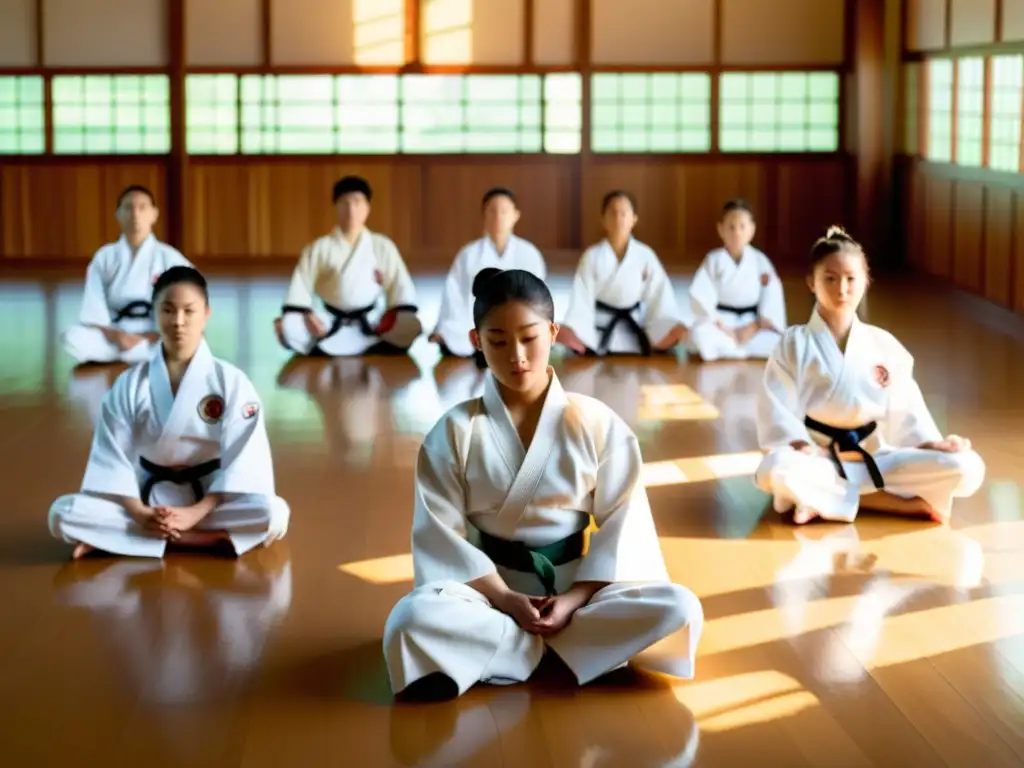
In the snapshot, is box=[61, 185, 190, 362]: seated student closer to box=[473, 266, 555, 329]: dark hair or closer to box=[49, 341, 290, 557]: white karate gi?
box=[49, 341, 290, 557]: white karate gi

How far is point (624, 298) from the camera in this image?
28.6ft

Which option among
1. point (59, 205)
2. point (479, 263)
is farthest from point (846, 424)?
point (59, 205)

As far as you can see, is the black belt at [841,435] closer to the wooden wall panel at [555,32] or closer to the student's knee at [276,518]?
the student's knee at [276,518]

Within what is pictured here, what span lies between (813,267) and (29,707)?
2880 millimetres

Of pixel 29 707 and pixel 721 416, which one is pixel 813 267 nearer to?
pixel 721 416

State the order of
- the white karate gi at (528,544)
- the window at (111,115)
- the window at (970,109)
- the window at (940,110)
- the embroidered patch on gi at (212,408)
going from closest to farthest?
1. the white karate gi at (528,544)
2. the embroidered patch on gi at (212,408)
3. the window at (970,109)
4. the window at (940,110)
5. the window at (111,115)

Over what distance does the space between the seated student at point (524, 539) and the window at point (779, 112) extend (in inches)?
396

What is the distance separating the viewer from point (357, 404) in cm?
712

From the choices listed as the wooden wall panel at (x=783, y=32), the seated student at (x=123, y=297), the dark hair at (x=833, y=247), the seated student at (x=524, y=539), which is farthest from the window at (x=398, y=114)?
the seated student at (x=524, y=539)

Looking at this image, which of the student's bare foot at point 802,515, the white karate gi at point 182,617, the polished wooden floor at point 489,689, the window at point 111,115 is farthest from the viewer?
the window at point 111,115

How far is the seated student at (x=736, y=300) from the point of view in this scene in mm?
8578

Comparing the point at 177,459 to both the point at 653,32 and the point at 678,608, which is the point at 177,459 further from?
the point at 653,32

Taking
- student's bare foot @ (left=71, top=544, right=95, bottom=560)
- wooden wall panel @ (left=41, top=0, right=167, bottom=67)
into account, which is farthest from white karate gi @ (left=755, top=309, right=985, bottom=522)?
wooden wall panel @ (left=41, top=0, right=167, bottom=67)

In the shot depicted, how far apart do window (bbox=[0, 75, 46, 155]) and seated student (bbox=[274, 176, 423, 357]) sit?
5347 millimetres
